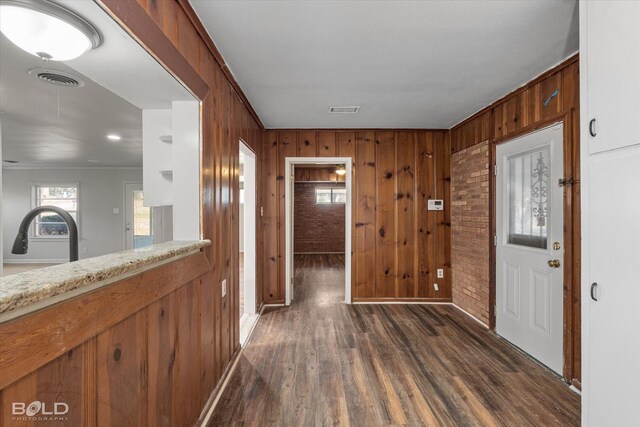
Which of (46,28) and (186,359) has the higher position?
(46,28)

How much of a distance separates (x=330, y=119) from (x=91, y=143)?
353 centimetres

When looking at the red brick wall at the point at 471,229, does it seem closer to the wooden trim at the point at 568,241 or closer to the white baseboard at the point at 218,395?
the wooden trim at the point at 568,241

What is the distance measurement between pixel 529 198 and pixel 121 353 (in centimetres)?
311

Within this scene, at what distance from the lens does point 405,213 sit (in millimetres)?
4047

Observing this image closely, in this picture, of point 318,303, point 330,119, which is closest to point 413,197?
point 330,119

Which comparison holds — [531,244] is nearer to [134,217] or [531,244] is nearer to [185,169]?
[185,169]

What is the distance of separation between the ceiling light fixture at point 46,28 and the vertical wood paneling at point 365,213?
3.23 meters

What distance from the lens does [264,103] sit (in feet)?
9.94

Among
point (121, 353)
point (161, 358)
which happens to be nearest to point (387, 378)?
point (161, 358)

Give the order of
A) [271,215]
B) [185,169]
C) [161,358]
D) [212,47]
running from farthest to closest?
[271,215] → [212,47] → [185,169] → [161,358]

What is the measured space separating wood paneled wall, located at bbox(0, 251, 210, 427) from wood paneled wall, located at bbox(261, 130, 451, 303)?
235 centimetres

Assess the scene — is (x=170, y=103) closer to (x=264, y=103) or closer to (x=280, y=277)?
(x=264, y=103)

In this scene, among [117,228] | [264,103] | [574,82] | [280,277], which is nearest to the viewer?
[574,82]

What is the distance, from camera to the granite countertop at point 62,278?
2.16 ft
